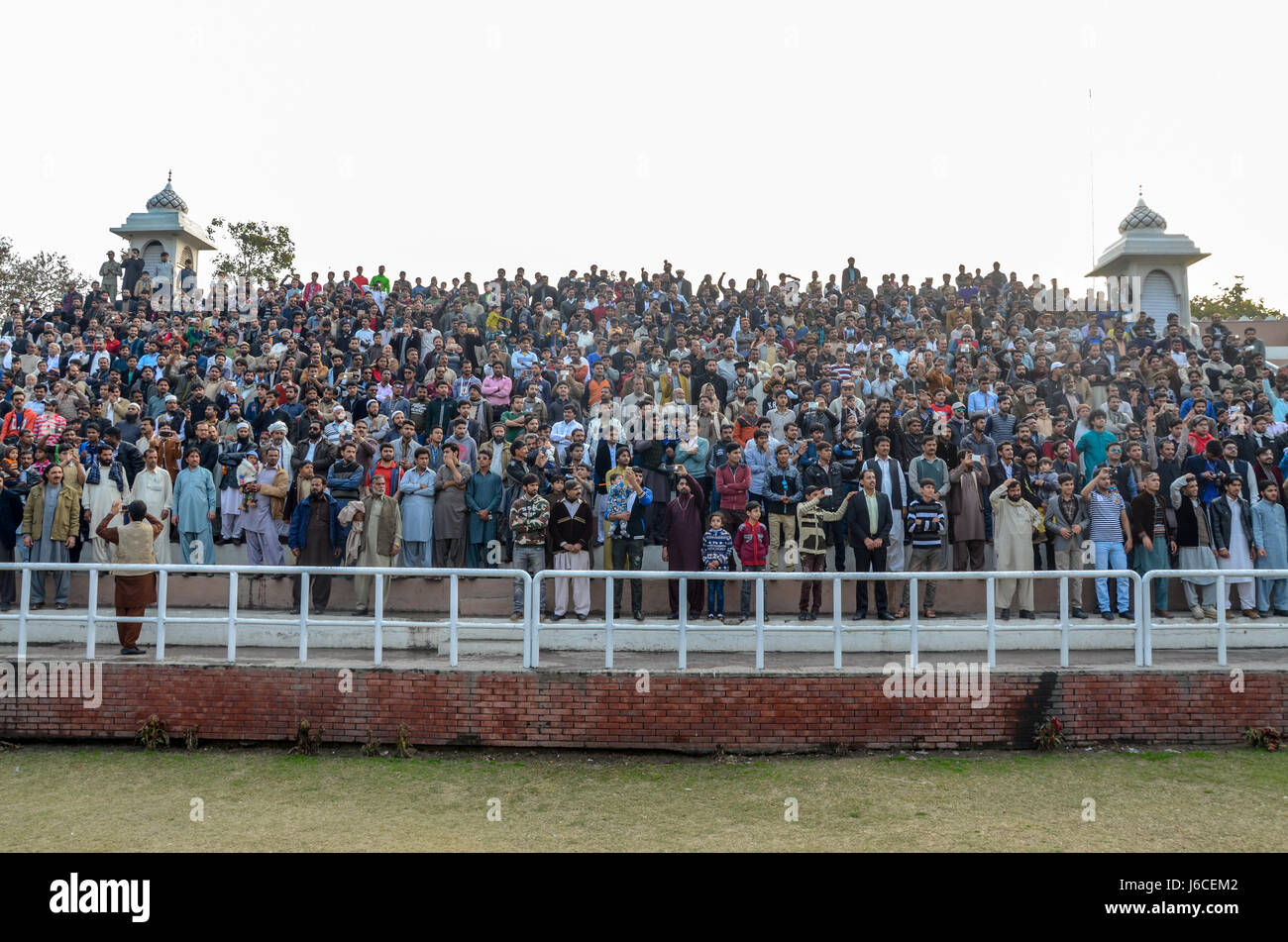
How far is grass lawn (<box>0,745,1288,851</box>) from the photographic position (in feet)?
22.8

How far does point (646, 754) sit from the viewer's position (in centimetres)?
888

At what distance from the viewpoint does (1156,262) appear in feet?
82.7

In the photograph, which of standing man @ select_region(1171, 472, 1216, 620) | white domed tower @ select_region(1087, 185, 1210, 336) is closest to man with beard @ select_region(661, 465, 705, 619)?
standing man @ select_region(1171, 472, 1216, 620)

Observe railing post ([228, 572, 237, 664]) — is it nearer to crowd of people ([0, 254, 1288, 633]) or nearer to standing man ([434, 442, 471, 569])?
crowd of people ([0, 254, 1288, 633])

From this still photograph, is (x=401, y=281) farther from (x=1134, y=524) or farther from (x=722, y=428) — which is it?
(x=1134, y=524)

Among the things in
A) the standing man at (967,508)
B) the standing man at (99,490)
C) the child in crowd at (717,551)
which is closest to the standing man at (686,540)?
the child in crowd at (717,551)

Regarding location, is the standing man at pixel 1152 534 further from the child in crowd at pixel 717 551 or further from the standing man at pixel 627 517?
the standing man at pixel 627 517

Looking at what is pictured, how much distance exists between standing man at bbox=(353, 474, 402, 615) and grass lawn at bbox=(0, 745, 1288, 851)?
9.63ft

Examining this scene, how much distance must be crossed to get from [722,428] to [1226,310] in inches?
1875

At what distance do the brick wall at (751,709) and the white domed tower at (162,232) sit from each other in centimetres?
2198

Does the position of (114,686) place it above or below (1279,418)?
below

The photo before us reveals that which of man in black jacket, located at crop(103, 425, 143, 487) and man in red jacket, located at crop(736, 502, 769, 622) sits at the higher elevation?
man in black jacket, located at crop(103, 425, 143, 487)

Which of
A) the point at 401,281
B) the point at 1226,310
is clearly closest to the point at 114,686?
the point at 401,281

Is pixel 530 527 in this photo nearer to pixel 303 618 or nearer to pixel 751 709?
pixel 303 618
